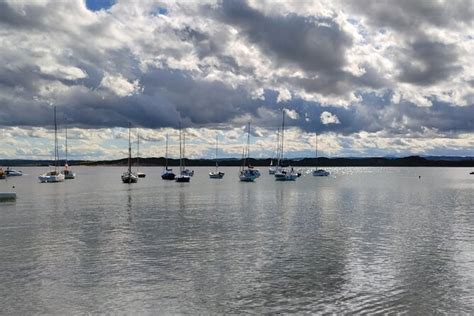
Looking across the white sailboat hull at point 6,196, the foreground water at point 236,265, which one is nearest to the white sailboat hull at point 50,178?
the white sailboat hull at point 6,196

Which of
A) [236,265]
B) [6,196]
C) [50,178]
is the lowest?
[236,265]

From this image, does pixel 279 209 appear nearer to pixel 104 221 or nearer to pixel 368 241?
pixel 104 221

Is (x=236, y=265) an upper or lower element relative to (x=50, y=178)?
lower

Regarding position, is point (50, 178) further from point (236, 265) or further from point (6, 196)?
point (236, 265)

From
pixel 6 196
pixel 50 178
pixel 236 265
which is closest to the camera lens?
pixel 236 265

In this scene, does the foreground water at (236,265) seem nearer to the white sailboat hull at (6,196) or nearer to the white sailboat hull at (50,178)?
the white sailboat hull at (6,196)

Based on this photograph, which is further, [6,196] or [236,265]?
[6,196]

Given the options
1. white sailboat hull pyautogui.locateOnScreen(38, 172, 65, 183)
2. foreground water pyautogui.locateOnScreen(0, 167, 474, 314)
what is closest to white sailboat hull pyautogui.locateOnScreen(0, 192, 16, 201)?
foreground water pyautogui.locateOnScreen(0, 167, 474, 314)

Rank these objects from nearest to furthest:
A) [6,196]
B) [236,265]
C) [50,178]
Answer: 1. [236,265]
2. [6,196]
3. [50,178]

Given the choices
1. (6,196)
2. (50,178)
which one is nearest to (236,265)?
(6,196)

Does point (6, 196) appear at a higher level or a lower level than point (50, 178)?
lower

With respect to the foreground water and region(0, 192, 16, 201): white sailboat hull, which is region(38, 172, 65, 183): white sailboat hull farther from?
the foreground water

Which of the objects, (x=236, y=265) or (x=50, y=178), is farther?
(x=50, y=178)

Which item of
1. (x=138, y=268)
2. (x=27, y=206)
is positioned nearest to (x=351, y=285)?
(x=138, y=268)
